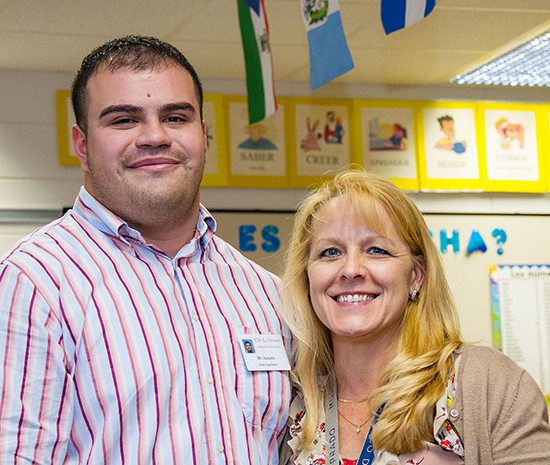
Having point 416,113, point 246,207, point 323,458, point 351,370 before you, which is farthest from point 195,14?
point 323,458

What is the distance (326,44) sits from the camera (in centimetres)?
246

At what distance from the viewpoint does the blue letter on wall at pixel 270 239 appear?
3.87 meters

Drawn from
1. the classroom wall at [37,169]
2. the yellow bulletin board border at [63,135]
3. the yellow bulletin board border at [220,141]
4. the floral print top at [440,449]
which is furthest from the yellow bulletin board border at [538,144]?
the floral print top at [440,449]

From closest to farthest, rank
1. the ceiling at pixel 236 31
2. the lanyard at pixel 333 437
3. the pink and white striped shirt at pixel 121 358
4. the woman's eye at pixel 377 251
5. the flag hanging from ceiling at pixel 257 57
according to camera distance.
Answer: the pink and white striped shirt at pixel 121 358, the lanyard at pixel 333 437, the woman's eye at pixel 377 251, the flag hanging from ceiling at pixel 257 57, the ceiling at pixel 236 31

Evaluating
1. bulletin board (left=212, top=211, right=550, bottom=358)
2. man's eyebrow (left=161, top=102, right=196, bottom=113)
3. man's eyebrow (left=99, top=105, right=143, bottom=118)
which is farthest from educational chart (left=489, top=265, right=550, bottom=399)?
man's eyebrow (left=99, top=105, right=143, bottom=118)

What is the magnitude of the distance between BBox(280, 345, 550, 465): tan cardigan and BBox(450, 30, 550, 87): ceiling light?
8.17 feet

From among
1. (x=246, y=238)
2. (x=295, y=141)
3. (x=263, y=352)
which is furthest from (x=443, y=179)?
(x=263, y=352)

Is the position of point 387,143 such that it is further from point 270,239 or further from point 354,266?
point 354,266

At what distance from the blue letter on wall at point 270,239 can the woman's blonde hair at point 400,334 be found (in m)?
1.96

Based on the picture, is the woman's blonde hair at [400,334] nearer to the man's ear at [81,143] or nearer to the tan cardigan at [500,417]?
the tan cardigan at [500,417]

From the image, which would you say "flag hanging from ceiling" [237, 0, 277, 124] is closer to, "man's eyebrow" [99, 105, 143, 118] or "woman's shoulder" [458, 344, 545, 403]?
"man's eyebrow" [99, 105, 143, 118]

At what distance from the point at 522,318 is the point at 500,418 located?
282cm

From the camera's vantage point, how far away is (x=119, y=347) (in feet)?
4.83

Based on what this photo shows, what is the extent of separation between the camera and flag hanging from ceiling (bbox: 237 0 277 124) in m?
2.79
